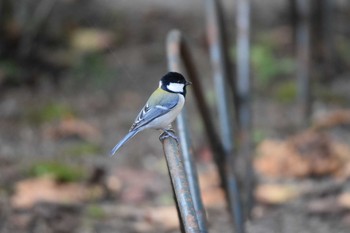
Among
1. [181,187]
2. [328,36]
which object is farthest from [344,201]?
[328,36]

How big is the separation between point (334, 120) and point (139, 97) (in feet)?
5.15

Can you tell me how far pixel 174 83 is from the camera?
200 centimetres

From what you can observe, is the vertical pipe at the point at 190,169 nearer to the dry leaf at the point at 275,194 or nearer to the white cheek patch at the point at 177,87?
the white cheek patch at the point at 177,87

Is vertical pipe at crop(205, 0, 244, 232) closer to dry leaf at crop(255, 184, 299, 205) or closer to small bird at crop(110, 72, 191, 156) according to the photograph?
dry leaf at crop(255, 184, 299, 205)

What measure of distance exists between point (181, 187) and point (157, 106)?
0.32 m

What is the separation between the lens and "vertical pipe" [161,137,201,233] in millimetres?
1711

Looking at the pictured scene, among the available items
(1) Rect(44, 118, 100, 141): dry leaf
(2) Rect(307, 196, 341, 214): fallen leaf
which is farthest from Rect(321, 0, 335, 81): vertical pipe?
(2) Rect(307, 196, 341, 214): fallen leaf

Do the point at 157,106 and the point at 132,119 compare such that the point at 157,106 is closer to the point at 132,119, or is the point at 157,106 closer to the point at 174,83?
the point at 174,83

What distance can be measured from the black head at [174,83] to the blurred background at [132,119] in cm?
195

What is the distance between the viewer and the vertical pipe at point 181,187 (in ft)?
5.61

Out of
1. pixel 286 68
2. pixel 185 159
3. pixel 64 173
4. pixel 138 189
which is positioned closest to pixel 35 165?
pixel 64 173

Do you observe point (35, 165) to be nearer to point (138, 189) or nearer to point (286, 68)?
point (138, 189)

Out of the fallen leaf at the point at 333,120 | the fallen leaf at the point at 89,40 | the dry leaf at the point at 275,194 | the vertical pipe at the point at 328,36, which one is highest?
the fallen leaf at the point at 89,40

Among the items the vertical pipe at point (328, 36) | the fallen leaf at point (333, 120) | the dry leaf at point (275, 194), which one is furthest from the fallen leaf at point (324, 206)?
the vertical pipe at point (328, 36)
